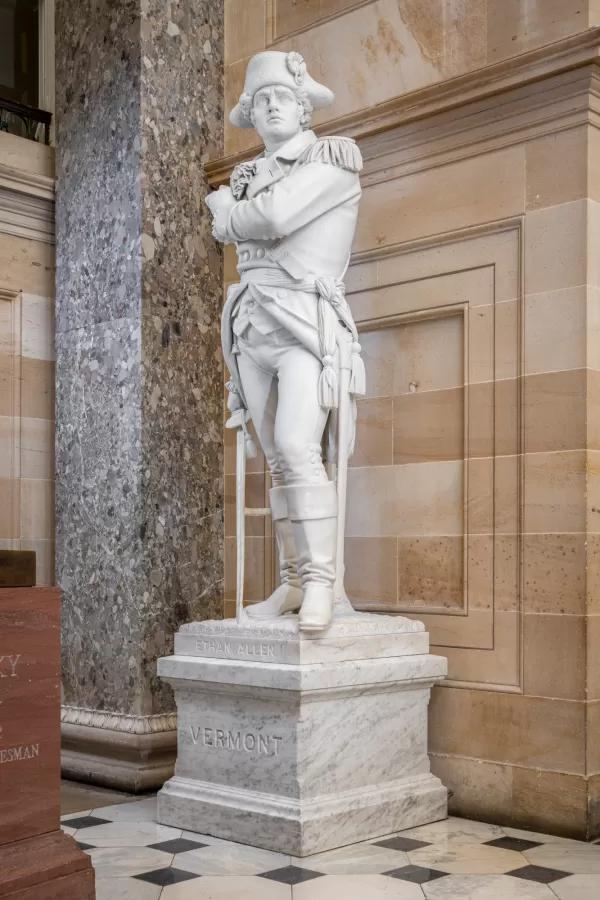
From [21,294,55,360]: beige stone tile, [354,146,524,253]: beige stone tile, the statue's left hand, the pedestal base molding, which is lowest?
the pedestal base molding

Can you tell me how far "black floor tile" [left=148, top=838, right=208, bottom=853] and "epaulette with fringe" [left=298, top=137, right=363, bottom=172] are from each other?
309cm

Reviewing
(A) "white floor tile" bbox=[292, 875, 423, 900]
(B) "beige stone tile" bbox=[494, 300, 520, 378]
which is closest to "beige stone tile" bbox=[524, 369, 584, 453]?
(B) "beige stone tile" bbox=[494, 300, 520, 378]

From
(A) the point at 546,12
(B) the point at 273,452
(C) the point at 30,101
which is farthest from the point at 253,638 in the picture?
(C) the point at 30,101

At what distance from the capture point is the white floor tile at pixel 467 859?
4363 millimetres

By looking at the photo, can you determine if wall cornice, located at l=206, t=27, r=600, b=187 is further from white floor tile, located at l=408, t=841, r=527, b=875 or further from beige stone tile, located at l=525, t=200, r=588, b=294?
white floor tile, located at l=408, t=841, r=527, b=875

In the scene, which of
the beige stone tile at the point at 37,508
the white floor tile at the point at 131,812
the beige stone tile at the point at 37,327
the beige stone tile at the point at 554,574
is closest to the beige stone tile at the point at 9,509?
the beige stone tile at the point at 37,508

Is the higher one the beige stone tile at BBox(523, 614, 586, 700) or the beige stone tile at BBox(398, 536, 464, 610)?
the beige stone tile at BBox(398, 536, 464, 610)

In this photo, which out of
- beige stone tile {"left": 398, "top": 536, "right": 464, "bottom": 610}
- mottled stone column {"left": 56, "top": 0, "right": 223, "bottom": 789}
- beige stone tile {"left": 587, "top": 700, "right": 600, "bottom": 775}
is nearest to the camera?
beige stone tile {"left": 587, "top": 700, "right": 600, "bottom": 775}

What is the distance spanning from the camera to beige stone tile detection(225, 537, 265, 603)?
644 cm

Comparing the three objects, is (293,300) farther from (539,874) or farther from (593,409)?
(539,874)

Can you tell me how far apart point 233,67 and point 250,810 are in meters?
4.45

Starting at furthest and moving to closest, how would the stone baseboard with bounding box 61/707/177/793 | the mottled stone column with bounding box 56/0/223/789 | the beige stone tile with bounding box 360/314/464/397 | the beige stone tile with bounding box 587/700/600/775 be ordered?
the mottled stone column with bounding box 56/0/223/789
the stone baseboard with bounding box 61/707/177/793
the beige stone tile with bounding box 360/314/464/397
the beige stone tile with bounding box 587/700/600/775

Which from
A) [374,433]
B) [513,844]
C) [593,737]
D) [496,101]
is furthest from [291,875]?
[496,101]

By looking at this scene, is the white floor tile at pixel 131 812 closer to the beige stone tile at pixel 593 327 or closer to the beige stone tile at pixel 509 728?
the beige stone tile at pixel 509 728
